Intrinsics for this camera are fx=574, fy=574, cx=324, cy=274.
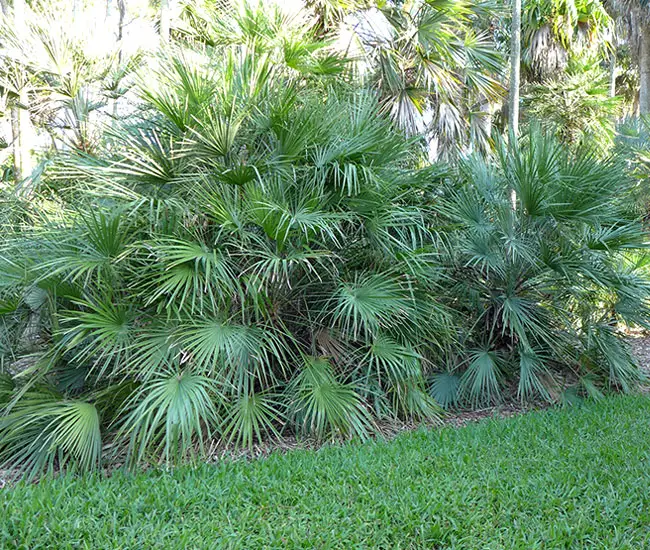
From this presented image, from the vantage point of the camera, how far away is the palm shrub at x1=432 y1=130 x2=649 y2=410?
216 inches

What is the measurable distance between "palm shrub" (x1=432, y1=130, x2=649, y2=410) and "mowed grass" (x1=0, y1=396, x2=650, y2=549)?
1.56 m

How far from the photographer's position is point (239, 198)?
15.1 feet

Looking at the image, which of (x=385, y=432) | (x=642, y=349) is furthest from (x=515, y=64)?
(x=385, y=432)

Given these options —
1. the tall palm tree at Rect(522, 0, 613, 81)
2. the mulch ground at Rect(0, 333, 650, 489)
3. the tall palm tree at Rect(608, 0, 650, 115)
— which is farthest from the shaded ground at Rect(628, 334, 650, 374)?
the tall palm tree at Rect(522, 0, 613, 81)

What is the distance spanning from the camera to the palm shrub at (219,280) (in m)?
4.09

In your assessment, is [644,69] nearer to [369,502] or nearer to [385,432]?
[385,432]

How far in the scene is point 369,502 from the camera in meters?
3.28

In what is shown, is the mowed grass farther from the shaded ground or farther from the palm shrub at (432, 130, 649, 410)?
the shaded ground

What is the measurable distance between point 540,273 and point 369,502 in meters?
3.30

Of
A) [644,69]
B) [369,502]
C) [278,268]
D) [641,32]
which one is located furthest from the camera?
[644,69]

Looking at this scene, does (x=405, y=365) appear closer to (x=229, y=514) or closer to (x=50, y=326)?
(x=229, y=514)

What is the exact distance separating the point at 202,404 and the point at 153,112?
8.84ft

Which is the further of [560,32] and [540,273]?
[560,32]

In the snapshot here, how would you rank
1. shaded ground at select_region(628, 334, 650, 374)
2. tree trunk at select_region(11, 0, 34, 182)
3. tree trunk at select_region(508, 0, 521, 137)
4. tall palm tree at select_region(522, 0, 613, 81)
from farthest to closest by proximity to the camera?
tall palm tree at select_region(522, 0, 613, 81), tree trunk at select_region(508, 0, 521, 137), shaded ground at select_region(628, 334, 650, 374), tree trunk at select_region(11, 0, 34, 182)
